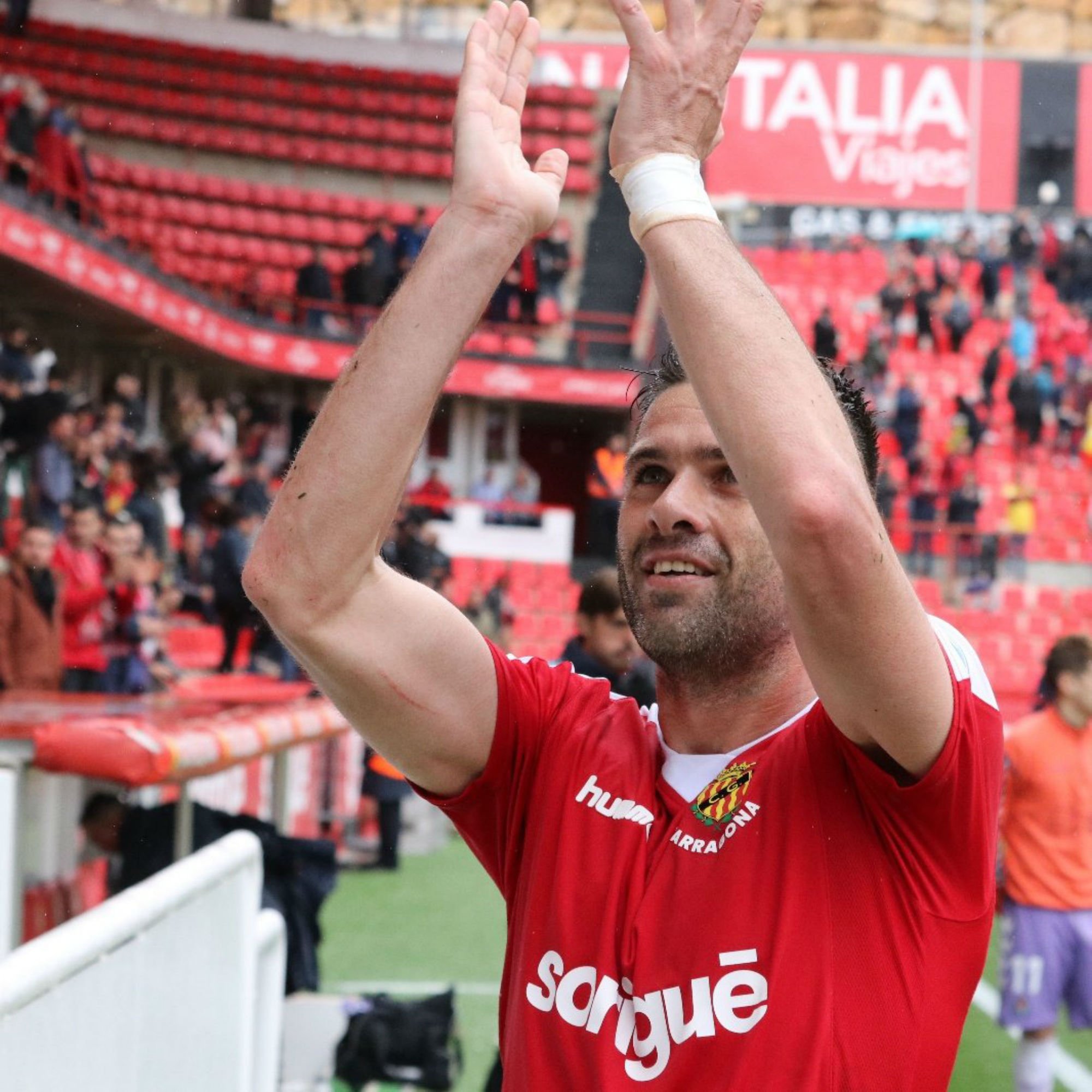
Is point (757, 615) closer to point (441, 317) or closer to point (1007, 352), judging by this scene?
point (441, 317)

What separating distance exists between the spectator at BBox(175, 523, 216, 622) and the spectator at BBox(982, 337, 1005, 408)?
516 inches

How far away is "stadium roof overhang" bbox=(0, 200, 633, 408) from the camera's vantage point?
1240 cm

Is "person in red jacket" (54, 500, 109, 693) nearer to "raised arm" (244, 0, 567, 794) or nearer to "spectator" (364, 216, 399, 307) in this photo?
"raised arm" (244, 0, 567, 794)

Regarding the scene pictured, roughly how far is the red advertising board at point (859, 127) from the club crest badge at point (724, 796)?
2684 centimetres

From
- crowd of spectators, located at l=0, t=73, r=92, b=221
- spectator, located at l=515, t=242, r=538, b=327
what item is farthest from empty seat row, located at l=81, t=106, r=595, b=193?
crowd of spectators, located at l=0, t=73, r=92, b=221

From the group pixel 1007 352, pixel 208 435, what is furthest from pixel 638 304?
pixel 208 435

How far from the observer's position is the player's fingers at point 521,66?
1.56 metres

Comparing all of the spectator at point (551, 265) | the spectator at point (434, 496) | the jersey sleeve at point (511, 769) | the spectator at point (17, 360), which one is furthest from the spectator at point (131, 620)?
the spectator at point (551, 265)

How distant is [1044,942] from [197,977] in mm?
3203

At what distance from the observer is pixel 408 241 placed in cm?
1923

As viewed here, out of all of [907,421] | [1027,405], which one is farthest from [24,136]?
[1027,405]

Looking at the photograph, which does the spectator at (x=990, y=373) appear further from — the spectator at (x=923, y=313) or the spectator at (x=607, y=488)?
the spectator at (x=607, y=488)

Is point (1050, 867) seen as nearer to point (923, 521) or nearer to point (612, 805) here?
point (612, 805)

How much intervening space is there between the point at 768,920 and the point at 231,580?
886 centimetres
